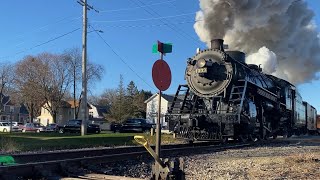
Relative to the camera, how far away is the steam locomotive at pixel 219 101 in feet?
56.5

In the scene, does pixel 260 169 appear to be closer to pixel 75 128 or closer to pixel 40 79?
pixel 75 128

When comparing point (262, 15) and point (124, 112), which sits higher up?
point (262, 15)

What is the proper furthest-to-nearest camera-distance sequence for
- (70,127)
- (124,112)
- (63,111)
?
(63,111) → (124,112) → (70,127)

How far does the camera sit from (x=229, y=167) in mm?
9633

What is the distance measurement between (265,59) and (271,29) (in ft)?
6.49

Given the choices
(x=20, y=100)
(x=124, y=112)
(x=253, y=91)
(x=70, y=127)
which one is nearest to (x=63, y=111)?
(x=20, y=100)

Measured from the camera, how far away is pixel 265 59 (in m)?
26.1

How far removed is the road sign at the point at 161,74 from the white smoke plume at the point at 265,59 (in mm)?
19907

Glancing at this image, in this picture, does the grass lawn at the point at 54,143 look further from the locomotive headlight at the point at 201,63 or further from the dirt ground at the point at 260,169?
the dirt ground at the point at 260,169

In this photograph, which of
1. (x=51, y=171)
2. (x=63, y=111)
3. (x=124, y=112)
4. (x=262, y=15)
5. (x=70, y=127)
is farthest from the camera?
(x=63, y=111)

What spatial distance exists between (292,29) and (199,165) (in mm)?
19930

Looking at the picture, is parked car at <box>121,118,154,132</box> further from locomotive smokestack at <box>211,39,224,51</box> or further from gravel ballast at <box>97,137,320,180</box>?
gravel ballast at <box>97,137,320,180</box>

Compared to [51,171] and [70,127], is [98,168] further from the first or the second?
[70,127]

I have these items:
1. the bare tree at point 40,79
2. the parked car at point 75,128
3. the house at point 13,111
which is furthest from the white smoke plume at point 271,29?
the house at point 13,111
